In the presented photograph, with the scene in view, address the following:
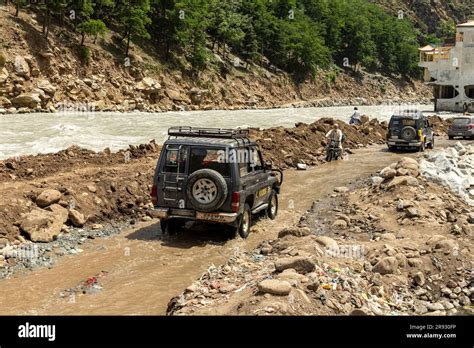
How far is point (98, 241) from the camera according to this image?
12086mm

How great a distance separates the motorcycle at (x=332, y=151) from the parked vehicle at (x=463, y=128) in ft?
41.5

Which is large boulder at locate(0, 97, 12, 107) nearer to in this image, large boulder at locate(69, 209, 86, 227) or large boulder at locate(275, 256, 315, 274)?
large boulder at locate(69, 209, 86, 227)

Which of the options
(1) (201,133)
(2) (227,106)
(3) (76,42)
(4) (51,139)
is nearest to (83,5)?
(3) (76,42)

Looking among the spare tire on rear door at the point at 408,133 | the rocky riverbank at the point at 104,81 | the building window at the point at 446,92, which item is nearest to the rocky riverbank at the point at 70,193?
the spare tire on rear door at the point at 408,133

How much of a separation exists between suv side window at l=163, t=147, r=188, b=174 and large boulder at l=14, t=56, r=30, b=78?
36.3 meters

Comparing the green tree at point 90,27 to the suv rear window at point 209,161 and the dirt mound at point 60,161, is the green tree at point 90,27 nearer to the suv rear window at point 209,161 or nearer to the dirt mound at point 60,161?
the dirt mound at point 60,161

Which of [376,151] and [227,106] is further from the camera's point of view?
[227,106]

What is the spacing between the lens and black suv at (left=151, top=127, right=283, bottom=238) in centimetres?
1153

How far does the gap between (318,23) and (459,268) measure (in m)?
101

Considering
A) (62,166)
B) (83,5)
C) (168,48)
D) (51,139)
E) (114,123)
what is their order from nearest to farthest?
(62,166) < (51,139) < (114,123) < (83,5) < (168,48)

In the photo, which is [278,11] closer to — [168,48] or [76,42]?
[168,48]

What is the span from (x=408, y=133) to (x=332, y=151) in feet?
15.4

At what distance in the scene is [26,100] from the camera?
138ft

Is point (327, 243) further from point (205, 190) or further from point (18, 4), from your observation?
point (18, 4)
